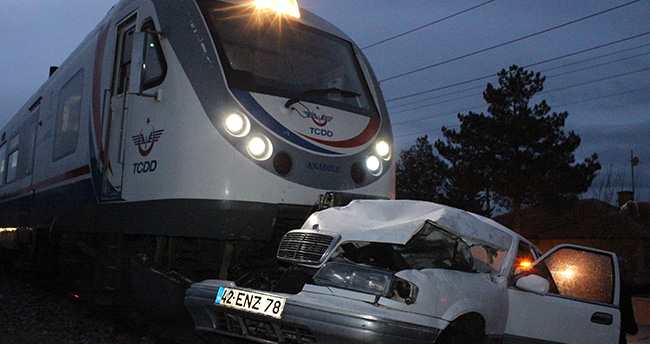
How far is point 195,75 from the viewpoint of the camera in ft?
19.5

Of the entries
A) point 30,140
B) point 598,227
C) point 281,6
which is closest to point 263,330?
point 281,6

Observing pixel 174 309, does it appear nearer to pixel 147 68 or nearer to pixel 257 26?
pixel 147 68

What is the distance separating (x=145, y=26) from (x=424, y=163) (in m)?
43.5

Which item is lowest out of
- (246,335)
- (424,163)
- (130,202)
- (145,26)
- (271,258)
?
(246,335)

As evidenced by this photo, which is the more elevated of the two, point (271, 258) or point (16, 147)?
point (16, 147)

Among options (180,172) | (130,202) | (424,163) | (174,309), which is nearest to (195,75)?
(180,172)

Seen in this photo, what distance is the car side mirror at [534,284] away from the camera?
473 cm

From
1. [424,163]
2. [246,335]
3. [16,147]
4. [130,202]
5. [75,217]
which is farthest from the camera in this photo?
[424,163]

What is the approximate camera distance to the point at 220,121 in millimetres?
5746

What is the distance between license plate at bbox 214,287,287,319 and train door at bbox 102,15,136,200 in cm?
231

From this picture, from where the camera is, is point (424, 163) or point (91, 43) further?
point (424, 163)

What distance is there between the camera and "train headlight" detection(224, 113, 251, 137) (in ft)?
18.9

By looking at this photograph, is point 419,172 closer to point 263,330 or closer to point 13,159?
point 13,159

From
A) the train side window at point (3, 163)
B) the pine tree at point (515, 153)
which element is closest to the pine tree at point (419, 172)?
the pine tree at point (515, 153)
